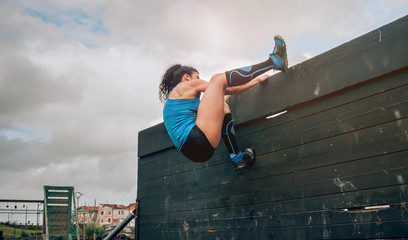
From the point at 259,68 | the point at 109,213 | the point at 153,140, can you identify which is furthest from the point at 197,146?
the point at 109,213

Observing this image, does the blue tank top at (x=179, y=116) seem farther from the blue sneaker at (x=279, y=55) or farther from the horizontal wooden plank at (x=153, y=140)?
the horizontal wooden plank at (x=153, y=140)

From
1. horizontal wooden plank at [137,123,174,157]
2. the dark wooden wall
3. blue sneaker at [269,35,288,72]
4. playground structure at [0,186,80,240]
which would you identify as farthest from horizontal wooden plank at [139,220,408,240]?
playground structure at [0,186,80,240]

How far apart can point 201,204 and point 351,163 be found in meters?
1.74

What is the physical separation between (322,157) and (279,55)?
1002 millimetres

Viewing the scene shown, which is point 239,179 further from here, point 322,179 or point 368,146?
point 368,146

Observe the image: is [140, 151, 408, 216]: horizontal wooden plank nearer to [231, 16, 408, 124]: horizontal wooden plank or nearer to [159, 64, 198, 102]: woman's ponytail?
[231, 16, 408, 124]: horizontal wooden plank

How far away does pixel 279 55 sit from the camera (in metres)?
2.95

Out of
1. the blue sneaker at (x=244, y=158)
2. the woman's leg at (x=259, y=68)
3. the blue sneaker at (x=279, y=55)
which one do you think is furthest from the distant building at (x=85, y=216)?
the blue sneaker at (x=279, y=55)

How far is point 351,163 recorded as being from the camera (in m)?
2.43

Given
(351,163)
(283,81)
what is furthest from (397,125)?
(283,81)

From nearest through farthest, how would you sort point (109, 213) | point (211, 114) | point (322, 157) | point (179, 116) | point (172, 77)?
point (322, 157), point (211, 114), point (179, 116), point (172, 77), point (109, 213)

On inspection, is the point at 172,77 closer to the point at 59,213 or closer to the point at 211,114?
the point at 211,114

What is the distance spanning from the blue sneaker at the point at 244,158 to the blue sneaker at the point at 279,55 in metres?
0.86

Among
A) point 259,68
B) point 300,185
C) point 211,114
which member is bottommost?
point 300,185
